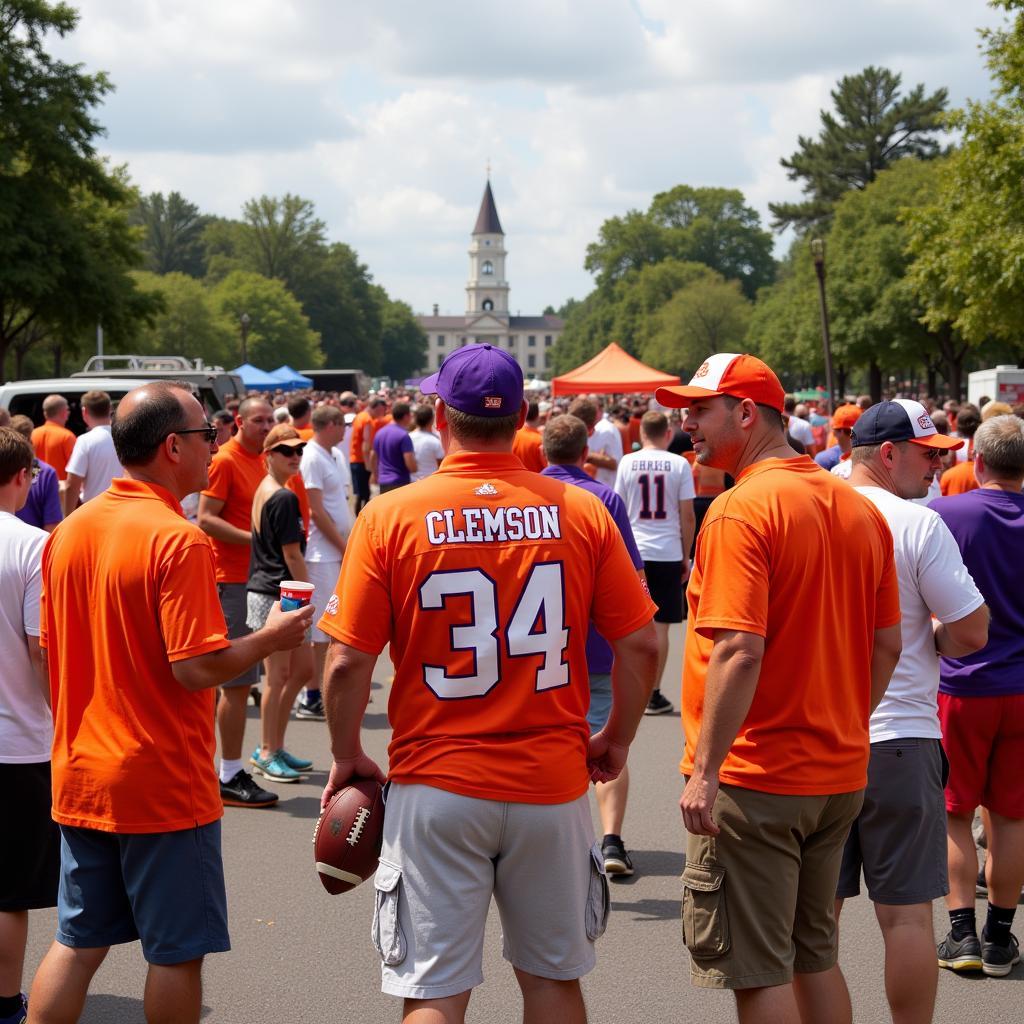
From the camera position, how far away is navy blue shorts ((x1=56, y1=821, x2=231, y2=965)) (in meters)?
3.38

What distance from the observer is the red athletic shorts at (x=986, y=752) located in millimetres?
4898

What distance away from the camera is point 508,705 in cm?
313

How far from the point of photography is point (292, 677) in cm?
749

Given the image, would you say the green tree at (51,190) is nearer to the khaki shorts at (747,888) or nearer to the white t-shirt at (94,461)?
the white t-shirt at (94,461)

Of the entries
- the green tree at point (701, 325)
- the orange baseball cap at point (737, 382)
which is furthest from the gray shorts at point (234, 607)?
the green tree at point (701, 325)

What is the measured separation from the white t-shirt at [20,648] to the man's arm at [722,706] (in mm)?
2035

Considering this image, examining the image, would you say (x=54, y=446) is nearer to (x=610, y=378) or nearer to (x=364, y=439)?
(x=364, y=439)

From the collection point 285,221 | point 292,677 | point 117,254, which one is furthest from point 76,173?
point 285,221

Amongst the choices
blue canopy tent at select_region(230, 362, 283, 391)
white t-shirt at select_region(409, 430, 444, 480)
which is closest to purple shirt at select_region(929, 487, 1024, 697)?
white t-shirt at select_region(409, 430, 444, 480)

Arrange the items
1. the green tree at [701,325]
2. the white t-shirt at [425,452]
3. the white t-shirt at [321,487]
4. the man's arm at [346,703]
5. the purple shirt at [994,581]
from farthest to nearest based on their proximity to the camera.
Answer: the green tree at [701,325], the white t-shirt at [425,452], the white t-shirt at [321,487], the purple shirt at [994,581], the man's arm at [346,703]

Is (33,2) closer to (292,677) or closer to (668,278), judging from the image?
(292,677)

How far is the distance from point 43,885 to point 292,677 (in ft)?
11.3

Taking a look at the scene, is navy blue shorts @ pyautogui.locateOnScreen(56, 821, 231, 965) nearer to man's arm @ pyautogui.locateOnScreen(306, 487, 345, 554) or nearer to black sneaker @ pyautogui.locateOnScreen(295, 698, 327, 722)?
man's arm @ pyautogui.locateOnScreen(306, 487, 345, 554)

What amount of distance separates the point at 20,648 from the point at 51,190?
37.1 metres
